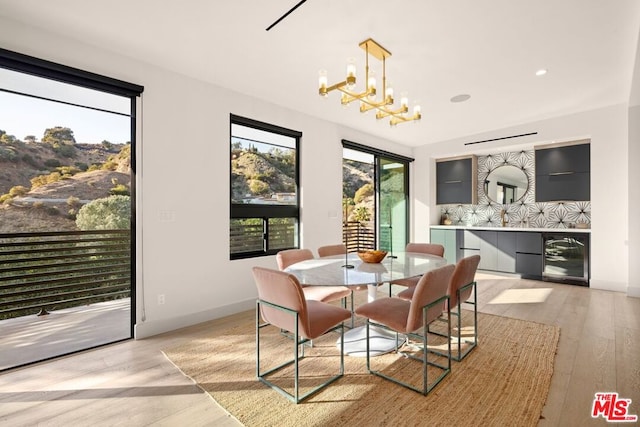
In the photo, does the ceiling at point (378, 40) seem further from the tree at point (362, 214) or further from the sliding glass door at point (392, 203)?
the tree at point (362, 214)

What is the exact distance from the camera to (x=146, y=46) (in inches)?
109

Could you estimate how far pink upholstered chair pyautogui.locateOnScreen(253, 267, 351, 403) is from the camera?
76.2 inches

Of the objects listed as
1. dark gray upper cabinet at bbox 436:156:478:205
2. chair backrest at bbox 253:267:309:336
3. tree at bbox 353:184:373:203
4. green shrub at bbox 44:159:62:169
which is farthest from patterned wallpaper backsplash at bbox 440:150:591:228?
green shrub at bbox 44:159:62:169

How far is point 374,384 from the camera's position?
2.18m

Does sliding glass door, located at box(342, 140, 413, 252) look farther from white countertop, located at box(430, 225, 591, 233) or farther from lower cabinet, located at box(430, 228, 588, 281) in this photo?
lower cabinet, located at box(430, 228, 588, 281)

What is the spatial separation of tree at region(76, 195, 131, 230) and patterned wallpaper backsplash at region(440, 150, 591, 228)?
604 cm

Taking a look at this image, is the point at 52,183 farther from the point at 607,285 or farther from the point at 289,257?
the point at 607,285

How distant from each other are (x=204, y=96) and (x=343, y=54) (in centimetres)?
159

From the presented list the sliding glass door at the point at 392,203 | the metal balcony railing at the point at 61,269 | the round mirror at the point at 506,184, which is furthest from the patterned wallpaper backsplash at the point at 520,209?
the metal balcony railing at the point at 61,269

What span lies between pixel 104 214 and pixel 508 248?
20.0 feet

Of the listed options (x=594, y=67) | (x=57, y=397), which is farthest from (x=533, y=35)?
(x=57, y=397)

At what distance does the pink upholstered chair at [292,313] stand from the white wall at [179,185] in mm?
1399

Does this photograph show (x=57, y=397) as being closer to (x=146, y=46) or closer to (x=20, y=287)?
(x=20, y=287)

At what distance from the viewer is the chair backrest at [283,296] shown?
1.92m
